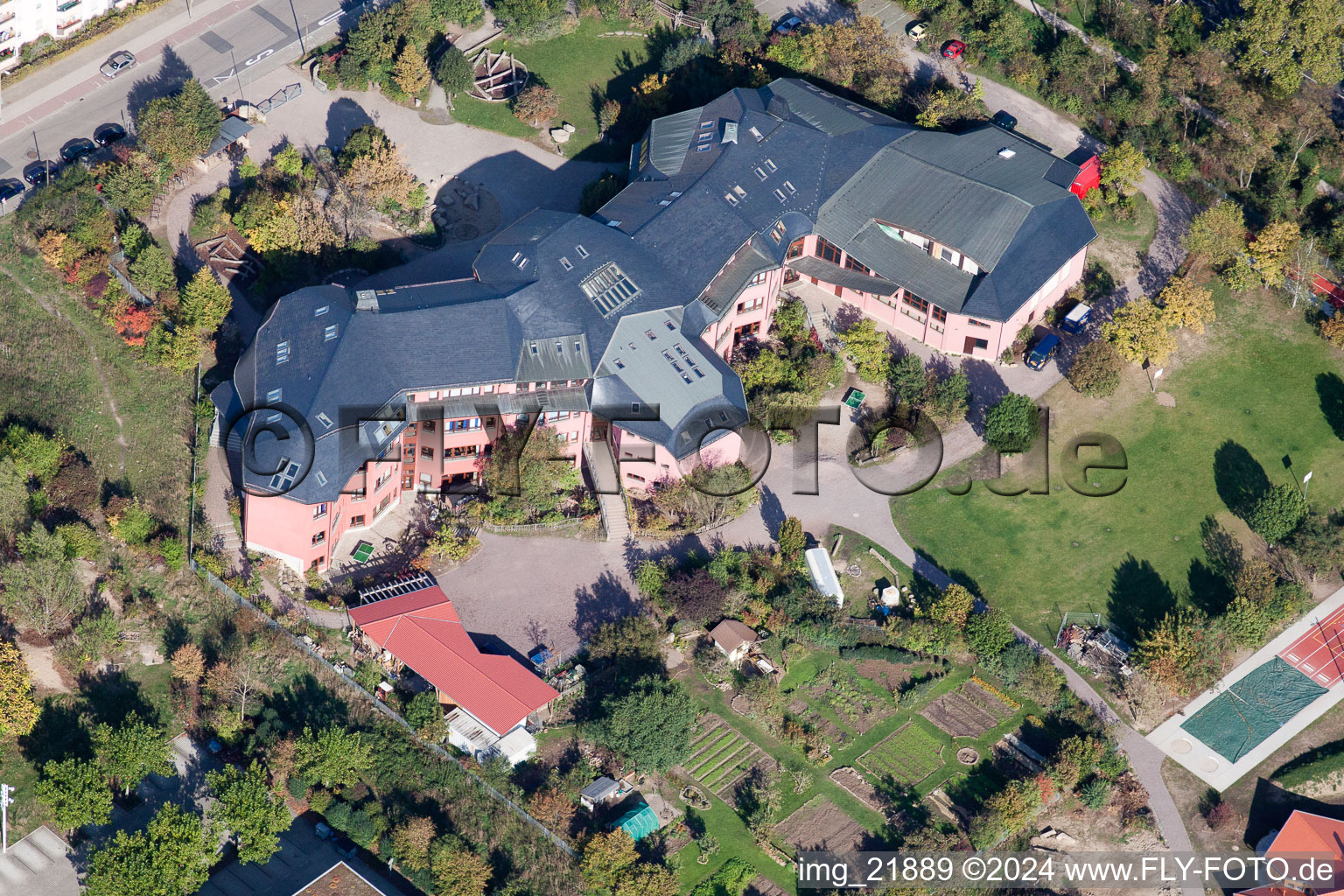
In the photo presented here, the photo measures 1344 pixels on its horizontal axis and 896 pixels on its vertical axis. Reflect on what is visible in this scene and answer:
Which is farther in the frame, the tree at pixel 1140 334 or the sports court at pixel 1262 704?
the tree at pixel 1140 334

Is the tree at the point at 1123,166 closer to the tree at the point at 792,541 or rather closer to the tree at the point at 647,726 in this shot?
the tree at the point at 792,541

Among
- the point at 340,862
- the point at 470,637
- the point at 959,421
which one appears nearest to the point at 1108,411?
the point at 959,421

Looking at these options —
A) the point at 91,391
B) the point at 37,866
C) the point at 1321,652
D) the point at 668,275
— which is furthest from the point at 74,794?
the point at 1321,652

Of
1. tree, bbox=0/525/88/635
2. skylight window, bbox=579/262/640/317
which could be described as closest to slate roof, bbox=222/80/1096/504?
skylight window, bbox=579/262/640/317

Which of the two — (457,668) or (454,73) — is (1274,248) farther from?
(457,668)

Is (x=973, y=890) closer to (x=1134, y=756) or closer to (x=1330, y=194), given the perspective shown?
(x=1134, y=756)

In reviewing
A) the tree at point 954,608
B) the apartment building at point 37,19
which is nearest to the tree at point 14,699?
the apartment building at point 37,19

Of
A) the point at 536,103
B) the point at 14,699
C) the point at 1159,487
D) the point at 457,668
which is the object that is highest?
the point at 536,103
